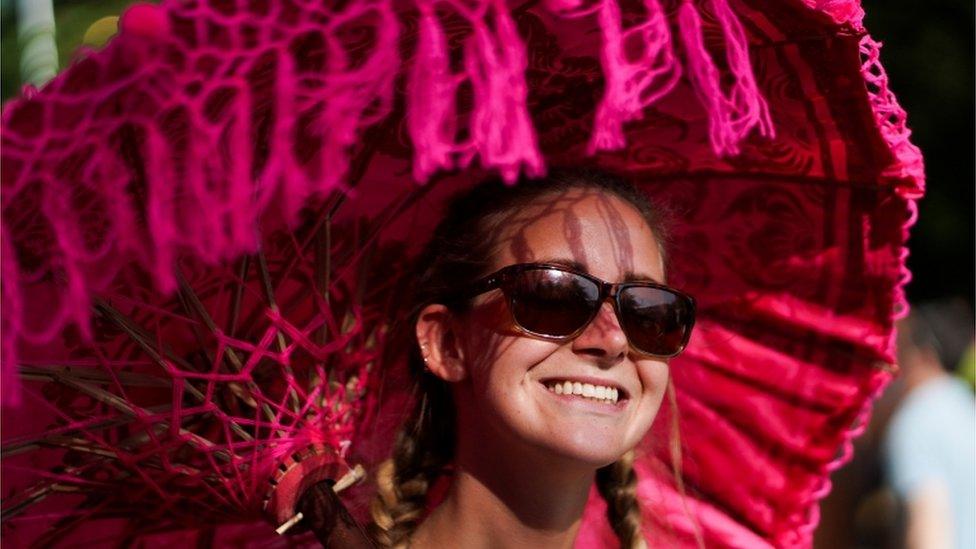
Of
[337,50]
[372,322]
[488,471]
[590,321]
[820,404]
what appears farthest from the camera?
[820,404]

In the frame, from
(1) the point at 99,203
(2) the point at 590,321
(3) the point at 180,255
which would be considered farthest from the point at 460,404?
(1) the point at 99,203

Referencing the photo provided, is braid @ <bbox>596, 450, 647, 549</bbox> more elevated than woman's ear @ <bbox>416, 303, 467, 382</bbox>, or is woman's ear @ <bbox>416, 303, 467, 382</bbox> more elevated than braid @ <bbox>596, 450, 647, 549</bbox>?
woman's ear @ <bbox>416, 303, 467, 382</bbox>

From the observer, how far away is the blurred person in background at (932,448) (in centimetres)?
438

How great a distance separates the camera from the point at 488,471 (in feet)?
7.41

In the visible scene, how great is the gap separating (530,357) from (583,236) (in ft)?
0.82

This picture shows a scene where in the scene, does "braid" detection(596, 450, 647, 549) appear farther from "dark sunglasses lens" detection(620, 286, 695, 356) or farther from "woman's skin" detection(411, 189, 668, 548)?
"dark sunglasses lens" detection(620, 286, 695, 356)

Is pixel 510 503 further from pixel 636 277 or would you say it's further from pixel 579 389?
pixel 636 277

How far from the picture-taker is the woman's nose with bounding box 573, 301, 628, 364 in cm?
213

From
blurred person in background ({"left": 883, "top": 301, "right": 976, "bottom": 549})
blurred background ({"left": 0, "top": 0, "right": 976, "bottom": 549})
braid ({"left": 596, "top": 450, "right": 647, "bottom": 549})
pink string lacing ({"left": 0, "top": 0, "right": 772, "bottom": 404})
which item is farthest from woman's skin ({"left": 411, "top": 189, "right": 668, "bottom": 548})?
blurred person in background ({"left": 883, "top": 301, "right": 976, "bottom": 549})

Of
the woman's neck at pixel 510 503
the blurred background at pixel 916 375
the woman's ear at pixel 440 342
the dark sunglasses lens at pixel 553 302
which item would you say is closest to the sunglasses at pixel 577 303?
the dark sunglasses lens at pixel 553 302

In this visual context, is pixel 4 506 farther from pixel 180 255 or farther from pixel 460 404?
pixel 460 404

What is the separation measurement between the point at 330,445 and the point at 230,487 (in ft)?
0.64

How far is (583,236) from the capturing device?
2.21m

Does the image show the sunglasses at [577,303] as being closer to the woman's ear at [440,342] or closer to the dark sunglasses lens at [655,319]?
the dark sunglasses lens at [655,319]
